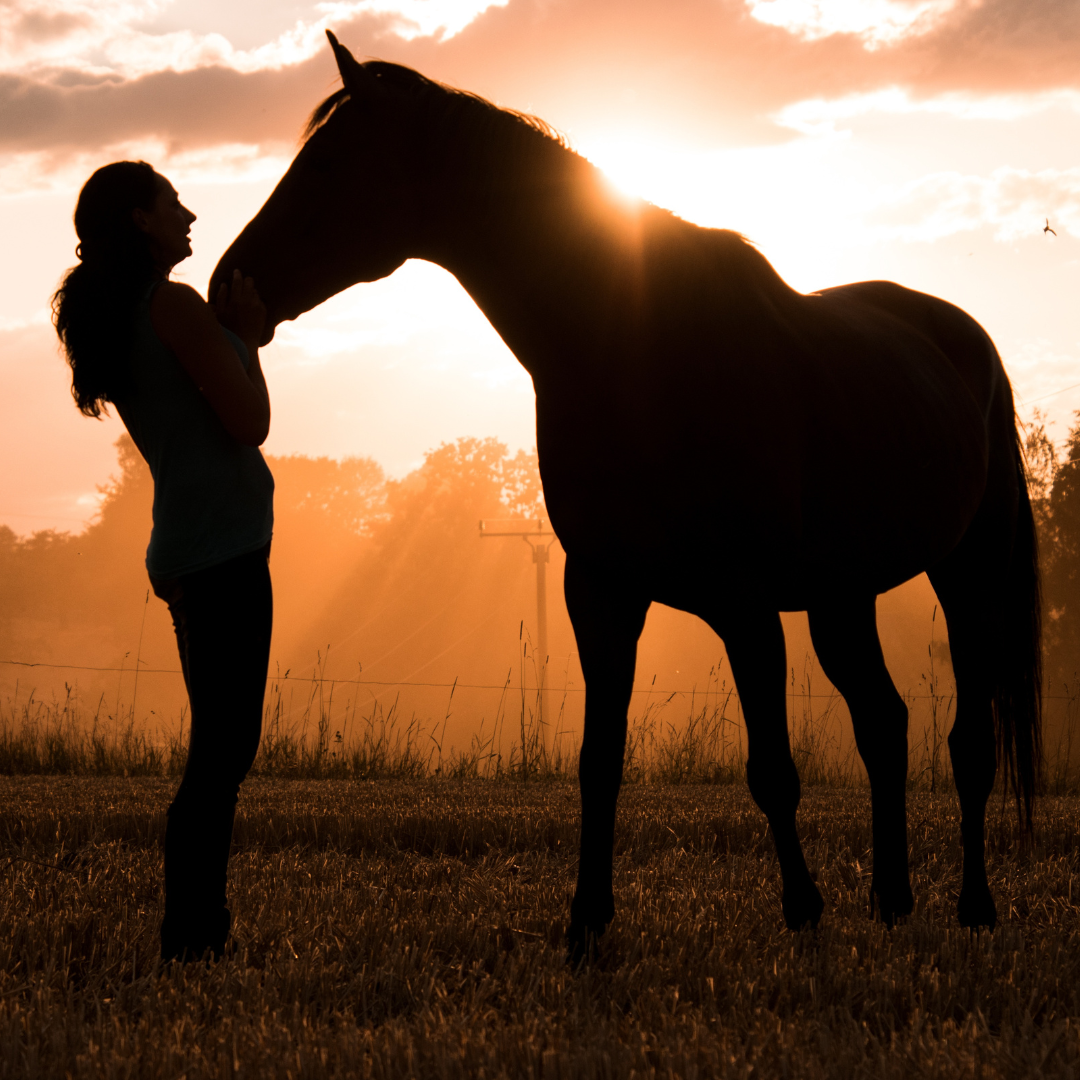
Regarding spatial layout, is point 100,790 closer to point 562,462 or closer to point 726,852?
point 726,852

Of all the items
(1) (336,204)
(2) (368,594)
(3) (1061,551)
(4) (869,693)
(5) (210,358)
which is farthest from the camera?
(2) (368,594)

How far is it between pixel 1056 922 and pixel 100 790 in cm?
577

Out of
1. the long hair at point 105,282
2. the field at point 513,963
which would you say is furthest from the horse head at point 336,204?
the field at point 513,963

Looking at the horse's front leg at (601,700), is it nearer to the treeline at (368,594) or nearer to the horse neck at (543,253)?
the horse neck at (543,253)

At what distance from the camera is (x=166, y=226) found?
8.63 ft

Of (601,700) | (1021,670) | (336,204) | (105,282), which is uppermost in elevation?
(336,204)

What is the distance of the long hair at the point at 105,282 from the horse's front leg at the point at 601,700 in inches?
53.6

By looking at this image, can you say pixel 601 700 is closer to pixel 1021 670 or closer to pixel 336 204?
pixel 336 204

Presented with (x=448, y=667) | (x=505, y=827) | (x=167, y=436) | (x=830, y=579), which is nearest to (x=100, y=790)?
(x=505, y=827)

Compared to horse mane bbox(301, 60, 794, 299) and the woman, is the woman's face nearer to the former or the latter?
the woman

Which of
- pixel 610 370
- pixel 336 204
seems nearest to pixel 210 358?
pixel 336 204

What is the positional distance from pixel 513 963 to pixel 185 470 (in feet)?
4.97

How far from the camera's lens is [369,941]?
8.77ft

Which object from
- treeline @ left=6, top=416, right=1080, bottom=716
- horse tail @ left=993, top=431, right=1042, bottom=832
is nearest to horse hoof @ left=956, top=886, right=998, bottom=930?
horse tail @ left=993, top=431, right=1042, bottom=832
